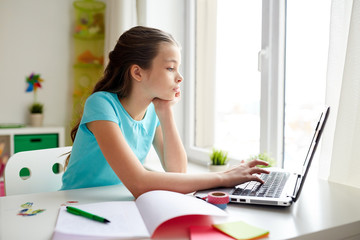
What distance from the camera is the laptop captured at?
0.89 meters

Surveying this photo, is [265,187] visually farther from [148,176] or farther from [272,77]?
[272,77]

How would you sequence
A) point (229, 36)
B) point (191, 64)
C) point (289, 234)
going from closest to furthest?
point (289, 234) → point (229, 36) → point (191, 64)

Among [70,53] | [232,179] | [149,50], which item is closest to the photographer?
[232,179]

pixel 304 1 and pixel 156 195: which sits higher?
pixel 304 1

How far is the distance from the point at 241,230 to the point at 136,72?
2.43 ft

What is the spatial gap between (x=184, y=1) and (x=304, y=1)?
1.05 m

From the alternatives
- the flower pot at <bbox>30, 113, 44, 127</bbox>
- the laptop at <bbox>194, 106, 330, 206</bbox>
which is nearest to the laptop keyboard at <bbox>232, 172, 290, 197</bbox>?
the laptop at <bbox>194, 106, 330, 206</bbox>

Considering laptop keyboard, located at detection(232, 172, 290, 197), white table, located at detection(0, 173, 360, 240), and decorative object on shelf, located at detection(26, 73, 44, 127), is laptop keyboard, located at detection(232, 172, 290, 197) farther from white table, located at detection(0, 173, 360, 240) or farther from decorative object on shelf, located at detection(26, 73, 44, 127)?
decorative object on shelf, located at detection(26, 73, 44, 127)

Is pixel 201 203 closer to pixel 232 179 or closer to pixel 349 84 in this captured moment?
pixel 232 179

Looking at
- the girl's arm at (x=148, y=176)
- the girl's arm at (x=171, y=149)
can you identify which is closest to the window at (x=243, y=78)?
the girl's arm at (x=171, y=149)

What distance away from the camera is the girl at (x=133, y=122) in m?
1.00

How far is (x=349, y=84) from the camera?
43.1 inches

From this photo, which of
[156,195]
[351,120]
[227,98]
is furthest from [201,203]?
[227,98]

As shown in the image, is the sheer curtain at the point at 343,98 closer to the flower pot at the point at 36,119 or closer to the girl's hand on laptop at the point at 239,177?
the girl's hand on laptop at the point at 239,177
